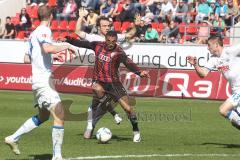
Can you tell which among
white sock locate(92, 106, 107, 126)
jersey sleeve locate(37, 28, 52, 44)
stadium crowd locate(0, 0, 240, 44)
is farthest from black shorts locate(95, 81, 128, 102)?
stadium crowd locate(0, 0, 240, 44)

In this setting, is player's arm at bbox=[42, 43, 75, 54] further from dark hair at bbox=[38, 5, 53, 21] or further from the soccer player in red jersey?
the soccer player in red jersey

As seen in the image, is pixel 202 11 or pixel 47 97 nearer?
pixel 47 97

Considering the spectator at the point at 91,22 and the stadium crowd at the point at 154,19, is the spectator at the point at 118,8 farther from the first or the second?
the spectator at the point at 91,22

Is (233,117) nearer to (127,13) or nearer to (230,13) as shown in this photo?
(230,13)

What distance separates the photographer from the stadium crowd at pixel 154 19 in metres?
31.1

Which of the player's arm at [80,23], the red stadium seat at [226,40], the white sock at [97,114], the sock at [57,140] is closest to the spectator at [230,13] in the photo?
the red stadium seat at [226,40]

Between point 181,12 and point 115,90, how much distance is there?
18.0m

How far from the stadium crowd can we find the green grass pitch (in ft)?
22.5

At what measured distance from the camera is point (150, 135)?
16234mm

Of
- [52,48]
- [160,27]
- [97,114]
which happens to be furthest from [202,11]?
[52,48]

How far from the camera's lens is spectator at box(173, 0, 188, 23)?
32.5 meters

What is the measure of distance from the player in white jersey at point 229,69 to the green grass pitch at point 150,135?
721 millimetres

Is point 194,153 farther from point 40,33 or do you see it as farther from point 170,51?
point 170,51

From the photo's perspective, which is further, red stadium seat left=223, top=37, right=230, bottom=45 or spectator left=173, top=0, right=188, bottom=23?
spectator left=173, top=0, right=188, bottom=23
